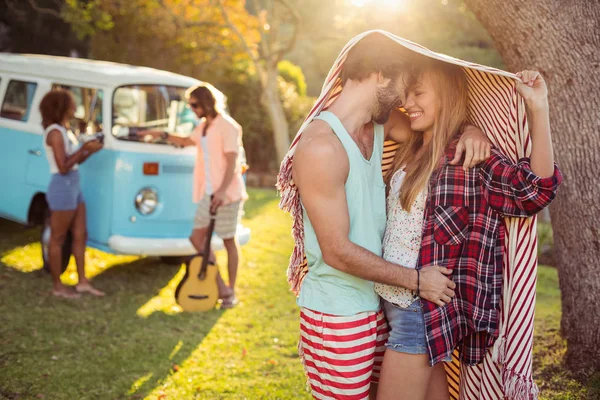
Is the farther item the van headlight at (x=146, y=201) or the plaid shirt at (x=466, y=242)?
the van headlight at (x=146, y=201)

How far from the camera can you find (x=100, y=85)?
687 cm

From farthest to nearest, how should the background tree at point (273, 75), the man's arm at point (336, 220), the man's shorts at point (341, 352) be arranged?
1. the background tree at point (273, 75)
2. the man's shorts at point (341, 352)
3. the man's arm at point (336, 220)

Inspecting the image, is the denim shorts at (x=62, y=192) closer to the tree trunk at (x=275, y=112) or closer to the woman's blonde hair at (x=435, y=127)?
the woman's blonde hair at (x=435, y=127)

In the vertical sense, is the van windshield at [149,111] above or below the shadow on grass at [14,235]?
above

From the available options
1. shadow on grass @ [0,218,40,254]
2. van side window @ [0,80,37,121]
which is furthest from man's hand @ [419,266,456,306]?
shadow on grass @ [0,218,40,254]

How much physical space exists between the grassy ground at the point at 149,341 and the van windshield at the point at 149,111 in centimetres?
167

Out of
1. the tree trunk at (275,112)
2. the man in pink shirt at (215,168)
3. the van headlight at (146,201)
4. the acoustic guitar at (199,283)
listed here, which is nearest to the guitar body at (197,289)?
the acoustic guitar at (199,283)

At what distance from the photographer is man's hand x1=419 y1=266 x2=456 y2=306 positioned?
2547mm

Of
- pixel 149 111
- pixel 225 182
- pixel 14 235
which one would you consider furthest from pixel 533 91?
pixel 14 235

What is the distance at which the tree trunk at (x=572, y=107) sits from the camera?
4.04 meters

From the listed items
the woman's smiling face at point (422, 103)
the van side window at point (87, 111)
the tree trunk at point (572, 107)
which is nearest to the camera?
the woman's smiling face at point (422, 103)

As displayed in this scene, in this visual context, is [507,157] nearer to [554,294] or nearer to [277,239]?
[554,294]

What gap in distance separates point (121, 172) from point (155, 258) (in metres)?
1.88

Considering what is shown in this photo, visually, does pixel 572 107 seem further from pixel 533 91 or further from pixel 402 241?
pixel 402 241
